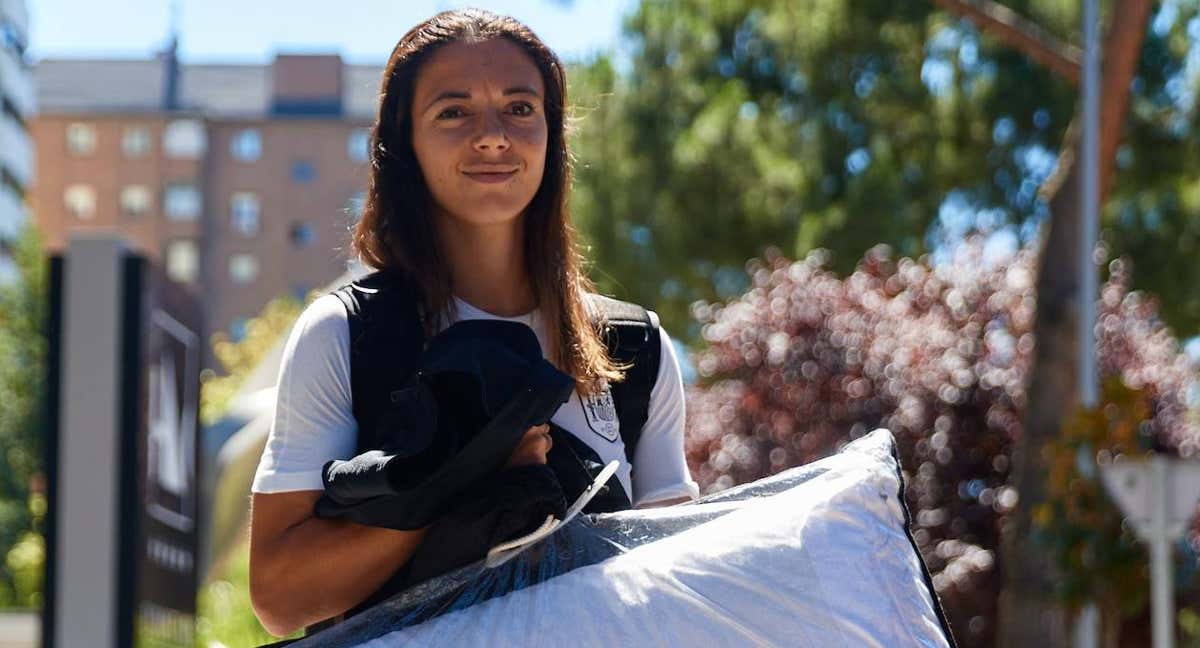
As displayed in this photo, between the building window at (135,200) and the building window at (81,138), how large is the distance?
8.18 feet

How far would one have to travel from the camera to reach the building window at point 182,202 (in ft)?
276

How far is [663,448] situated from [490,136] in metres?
0.46

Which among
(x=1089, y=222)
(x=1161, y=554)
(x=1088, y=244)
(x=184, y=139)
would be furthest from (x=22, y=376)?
(x=1161, y=554)

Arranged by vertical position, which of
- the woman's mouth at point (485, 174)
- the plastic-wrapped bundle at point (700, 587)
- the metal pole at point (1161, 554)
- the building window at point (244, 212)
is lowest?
the metal pole at point (1161, 554)

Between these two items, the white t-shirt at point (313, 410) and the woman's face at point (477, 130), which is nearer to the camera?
the white t-shirt at point (313, 410)

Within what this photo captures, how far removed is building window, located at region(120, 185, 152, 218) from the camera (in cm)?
8394

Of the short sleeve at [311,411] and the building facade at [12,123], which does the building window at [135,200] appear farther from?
the short sleeve at [311,411]

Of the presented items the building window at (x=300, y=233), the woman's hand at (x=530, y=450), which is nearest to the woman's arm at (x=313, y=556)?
the woman's hand at (x=530, y=450)

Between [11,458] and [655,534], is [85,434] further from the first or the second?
[11,458]

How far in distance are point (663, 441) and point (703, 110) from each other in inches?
948

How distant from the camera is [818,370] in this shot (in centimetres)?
→ 1598

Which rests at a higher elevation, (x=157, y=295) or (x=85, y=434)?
(x=157, y=295)

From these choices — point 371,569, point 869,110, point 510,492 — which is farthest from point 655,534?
point 869,110

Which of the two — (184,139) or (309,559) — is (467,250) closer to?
(309,559)
